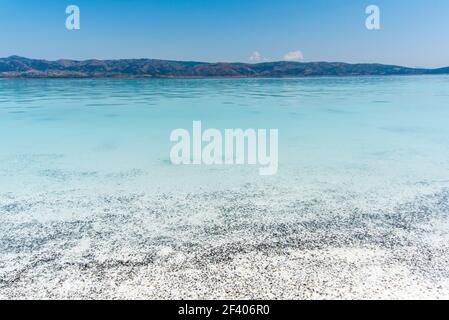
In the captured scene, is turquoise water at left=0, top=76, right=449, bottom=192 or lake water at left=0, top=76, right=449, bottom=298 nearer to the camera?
lake water at left=0, top=76, right=449, bottom=298

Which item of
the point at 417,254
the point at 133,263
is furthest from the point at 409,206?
the point at 133,263

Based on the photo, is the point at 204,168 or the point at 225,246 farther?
the point at 204,168

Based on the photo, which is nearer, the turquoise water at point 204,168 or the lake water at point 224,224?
the lake water at point 224,224

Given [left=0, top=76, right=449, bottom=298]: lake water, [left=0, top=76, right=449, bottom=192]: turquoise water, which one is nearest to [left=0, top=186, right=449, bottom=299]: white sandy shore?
[left=0, top=76, right=449, bottom=298]: lake water

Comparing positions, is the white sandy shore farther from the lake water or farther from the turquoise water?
the turquoise water

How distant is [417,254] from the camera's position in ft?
10.2

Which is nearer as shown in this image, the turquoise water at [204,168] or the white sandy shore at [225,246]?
the white sandy shore at [225,246]

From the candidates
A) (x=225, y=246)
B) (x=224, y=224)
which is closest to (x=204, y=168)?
(x=224, y=224)

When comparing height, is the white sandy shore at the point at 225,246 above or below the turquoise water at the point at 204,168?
below

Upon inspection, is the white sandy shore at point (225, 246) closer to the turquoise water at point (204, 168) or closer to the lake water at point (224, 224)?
the lake water at point (224, 224)

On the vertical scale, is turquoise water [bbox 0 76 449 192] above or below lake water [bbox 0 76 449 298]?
above

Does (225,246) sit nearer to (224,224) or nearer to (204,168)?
(224,224)

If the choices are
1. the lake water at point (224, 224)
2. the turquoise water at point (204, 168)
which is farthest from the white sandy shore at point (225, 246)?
the turquoise water at point (204, 168)
